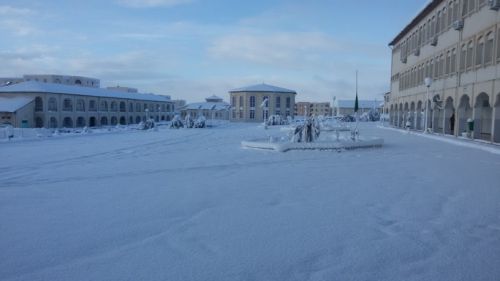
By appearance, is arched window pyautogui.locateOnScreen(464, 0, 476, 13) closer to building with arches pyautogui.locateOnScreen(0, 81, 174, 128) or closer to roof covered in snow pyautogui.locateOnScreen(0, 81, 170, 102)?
building with arches pyautogui.locateOnScreen(0, 81, 174, 128)

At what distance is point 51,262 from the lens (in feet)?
14.1

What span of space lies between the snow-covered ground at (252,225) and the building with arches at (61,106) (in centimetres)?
3965

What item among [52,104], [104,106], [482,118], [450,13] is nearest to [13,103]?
[52,104]

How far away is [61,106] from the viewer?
49656 mm

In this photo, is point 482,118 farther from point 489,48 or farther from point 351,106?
point 351,106

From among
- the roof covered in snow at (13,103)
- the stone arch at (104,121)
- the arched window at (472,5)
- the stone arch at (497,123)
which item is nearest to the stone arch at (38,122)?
the roof covered in snow at (13,103)

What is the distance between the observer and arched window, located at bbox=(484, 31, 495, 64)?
20.0 meters

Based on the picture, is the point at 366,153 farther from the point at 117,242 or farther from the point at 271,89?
the point at 271,89

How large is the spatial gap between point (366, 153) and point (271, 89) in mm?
63548

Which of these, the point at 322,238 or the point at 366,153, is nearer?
the point at 322,238

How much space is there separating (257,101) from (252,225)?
7251 cm

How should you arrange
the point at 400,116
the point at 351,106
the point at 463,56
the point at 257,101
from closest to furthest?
the point at 463,56, the point at 400,116, the point at 257,101, the point at 351,106

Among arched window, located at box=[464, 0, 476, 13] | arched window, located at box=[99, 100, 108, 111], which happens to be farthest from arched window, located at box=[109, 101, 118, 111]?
arched window, located at box=[464, 0, 476, 13]

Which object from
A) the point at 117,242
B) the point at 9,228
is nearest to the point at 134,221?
the point at 117,242
